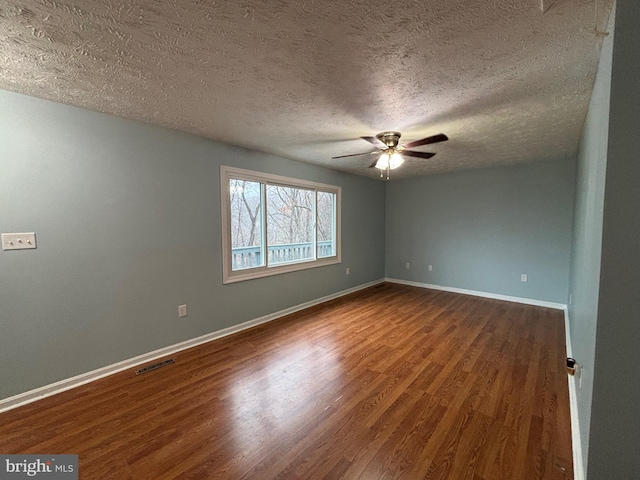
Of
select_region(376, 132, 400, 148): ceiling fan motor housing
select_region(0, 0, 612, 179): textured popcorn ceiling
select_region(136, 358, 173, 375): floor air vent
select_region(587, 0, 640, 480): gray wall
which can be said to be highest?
select_region(0, 0, 612, 179): textured popcorn ceiling

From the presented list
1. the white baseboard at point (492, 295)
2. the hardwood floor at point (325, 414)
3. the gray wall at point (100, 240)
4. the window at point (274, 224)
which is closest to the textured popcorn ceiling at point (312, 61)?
the gray wall at point (100, 240)

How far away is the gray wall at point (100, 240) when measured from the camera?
1950 mm

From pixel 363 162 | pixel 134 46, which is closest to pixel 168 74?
pixel 134 46

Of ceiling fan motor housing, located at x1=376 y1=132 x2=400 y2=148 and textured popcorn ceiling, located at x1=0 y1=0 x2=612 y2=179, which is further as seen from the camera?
ceiling fan motor housing, located at x1=376 y1=132 x2=400 y2=148

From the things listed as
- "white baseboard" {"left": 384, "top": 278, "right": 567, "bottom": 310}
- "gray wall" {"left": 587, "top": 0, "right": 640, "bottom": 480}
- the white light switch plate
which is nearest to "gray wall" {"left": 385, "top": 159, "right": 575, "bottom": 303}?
"white baseboard" {"left": 384, "top": 278, "right": 567, "bottom": 310}

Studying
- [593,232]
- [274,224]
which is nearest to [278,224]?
[274,224]

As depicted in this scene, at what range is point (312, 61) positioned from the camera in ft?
5.04

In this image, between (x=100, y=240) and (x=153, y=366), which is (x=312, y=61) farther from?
(x=153, y=366)

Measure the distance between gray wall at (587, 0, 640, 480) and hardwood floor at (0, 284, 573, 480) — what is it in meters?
0.54

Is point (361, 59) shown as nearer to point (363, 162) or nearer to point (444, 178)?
point (363, 162)

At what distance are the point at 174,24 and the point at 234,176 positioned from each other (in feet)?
6.61

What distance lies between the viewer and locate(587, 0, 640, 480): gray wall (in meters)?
1.00

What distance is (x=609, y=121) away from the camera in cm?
103

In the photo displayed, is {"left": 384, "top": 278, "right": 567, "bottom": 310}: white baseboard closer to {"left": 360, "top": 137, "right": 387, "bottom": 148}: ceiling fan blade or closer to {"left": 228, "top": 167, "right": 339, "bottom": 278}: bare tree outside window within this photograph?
{"left": 228, "top": 167, "right": 339, "bottom": 278}: bare tree outside window
